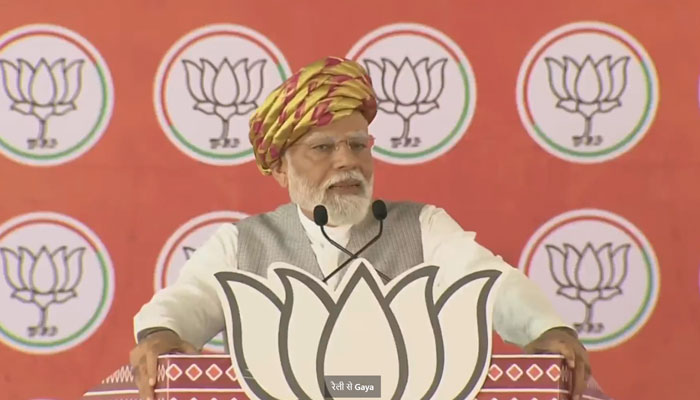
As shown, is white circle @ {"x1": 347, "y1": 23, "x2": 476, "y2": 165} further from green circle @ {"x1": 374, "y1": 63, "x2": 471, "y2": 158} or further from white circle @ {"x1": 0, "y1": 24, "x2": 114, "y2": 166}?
white circle @ {"x1": 0, "y1": 24, "x2": 114, "y2": 166}

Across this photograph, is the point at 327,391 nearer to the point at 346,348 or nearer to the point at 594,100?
the point at 346,348

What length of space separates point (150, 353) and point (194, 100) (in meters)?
1.13

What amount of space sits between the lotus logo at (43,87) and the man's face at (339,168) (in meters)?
0.70

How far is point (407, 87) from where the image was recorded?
2580 mm

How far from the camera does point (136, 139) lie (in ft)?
8.49

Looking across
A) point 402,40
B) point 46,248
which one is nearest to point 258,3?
point 402,40

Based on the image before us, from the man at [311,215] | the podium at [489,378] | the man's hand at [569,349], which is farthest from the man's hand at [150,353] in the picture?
the man's hand at [569,349]

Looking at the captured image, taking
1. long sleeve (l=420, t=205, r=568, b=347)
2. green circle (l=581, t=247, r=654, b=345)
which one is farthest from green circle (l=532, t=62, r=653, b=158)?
long sleeve (l=420, t=205, r=568, b=347)

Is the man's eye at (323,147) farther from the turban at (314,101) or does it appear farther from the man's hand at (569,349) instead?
the man's hand at (569,349)

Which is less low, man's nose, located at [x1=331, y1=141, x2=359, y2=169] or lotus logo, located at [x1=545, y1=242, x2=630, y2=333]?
man's nose, located at [x1=331, y1=141, x2=359, y2=169]

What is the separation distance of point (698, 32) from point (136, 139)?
1.31 m

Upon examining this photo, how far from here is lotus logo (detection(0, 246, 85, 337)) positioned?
8.43ft

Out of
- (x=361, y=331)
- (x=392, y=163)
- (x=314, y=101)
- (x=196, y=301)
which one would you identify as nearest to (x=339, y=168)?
(x=314, y=101)

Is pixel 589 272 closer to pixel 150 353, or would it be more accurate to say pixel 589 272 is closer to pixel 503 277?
pixel 503 277
